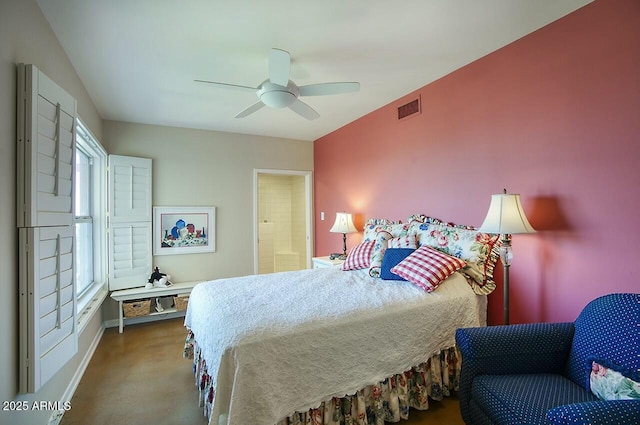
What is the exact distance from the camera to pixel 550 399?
1.35 metres

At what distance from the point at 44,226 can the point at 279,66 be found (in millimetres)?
1586

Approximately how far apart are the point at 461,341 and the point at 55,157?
95.8 inches

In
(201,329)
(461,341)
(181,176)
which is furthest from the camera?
(181,176)

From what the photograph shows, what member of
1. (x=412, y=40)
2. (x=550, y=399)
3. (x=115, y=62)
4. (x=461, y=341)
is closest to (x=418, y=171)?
(x=412, y=40)

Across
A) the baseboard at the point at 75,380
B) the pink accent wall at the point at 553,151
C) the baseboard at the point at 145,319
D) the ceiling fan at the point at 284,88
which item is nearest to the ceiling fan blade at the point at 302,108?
the ceiling fan at the point at 284,88

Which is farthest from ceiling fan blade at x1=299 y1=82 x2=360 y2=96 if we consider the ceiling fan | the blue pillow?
the blue pillow

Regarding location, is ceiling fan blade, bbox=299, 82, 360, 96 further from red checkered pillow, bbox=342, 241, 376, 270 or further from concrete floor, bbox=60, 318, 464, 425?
concrete floor, bbox=60, 318, 464, 425

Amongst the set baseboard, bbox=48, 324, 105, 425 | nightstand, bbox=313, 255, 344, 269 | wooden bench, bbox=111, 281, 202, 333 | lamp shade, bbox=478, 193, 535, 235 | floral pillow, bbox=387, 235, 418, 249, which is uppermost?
lamp shade, bbox=478, 193, 535, 235

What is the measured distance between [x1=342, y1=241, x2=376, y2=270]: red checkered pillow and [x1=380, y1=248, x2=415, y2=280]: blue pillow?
0.30m

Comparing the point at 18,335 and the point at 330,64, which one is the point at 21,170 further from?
the point at 330,64

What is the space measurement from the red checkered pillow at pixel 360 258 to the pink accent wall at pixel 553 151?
64 centimetres

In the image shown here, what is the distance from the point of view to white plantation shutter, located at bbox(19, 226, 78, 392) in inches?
56.7

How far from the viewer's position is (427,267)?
2.25 metres

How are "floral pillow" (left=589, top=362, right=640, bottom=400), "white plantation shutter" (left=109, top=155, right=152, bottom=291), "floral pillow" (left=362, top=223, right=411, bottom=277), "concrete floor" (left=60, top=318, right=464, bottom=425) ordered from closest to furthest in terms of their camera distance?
"floral pillow" (left=589, top=362, right=640, bottom=400) < "concrete floor" (left=60, top=318, right=464, bottom=425) < "floral pillow" (left=362, top=223, right=411, bottom=277) < "white plantation shutter" (left=109, top=155, right=152, bottom=291)
